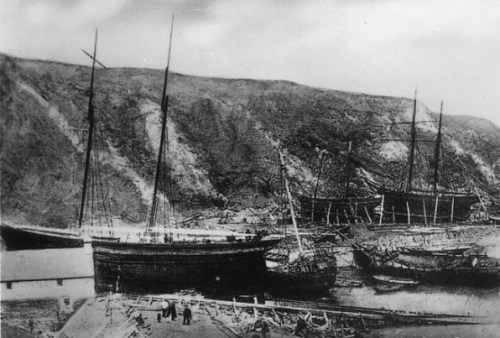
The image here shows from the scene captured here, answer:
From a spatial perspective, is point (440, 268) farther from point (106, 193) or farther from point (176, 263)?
point (106, 193)

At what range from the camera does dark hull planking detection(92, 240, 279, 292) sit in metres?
7.13

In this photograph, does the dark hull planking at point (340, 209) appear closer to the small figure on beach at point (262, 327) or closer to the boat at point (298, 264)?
the boat at point (298, 264)

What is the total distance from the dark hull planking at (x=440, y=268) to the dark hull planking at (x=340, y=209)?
1.82ft

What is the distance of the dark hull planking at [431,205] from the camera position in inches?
306

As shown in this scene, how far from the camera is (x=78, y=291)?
7.03m

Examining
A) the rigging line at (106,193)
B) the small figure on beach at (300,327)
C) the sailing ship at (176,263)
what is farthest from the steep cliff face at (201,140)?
the small figure on beach at (300,327)

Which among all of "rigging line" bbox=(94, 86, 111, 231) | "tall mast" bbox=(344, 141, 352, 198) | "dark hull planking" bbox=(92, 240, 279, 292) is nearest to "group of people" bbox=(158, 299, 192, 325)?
"dark hull planking" bbox=(92, 240, 279, 292)

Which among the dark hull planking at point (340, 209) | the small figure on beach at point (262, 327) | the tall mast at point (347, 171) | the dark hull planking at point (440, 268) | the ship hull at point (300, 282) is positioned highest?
the tall mast at point (347, 171)

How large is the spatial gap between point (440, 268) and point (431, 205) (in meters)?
→ 0.97

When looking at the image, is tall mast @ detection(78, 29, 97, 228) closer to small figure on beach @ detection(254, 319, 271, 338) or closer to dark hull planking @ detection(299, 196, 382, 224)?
small figure on beach @ detection(254, 319, 271, 338)

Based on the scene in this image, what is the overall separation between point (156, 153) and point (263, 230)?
198 centimetres

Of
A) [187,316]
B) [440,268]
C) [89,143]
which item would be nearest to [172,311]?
[187,316]

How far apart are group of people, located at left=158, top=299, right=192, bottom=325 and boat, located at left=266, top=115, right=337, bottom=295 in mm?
1240

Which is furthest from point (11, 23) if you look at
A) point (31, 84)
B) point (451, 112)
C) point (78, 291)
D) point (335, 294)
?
point (451, 112)
